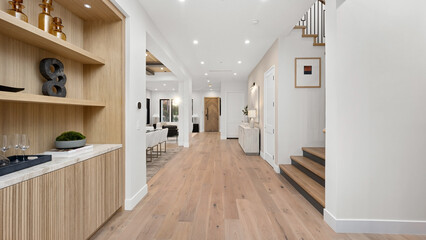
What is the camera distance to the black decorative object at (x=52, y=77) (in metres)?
1.62

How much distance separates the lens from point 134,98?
2410mm

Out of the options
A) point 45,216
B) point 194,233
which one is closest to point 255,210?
point 194,233

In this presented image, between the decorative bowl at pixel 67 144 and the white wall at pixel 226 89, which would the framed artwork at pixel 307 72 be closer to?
the decorative bowl at pixel 67 144

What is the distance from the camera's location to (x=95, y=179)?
5.69 feet

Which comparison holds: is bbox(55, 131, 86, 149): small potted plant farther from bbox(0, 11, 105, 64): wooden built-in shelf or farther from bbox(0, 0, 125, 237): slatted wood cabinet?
bbox(0, 11, 105, 64): wooden built-in shelf

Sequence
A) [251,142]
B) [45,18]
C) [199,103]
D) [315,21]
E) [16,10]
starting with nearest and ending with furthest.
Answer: [16,10]
[45,18]
[315,21]
[251,142]
[199,103]

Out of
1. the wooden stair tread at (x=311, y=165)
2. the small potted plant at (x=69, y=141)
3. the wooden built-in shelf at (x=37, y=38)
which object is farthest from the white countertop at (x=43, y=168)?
the wooden stair tread at (x=311, y=165)

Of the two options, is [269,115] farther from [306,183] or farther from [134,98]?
[134,98]

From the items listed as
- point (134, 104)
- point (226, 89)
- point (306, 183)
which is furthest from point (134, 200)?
point (226, 89)

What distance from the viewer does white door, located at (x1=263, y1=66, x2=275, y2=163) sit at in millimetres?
4145

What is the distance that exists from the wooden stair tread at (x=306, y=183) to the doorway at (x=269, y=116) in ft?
1.93

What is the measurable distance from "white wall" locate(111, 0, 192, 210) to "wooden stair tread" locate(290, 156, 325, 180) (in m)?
2.53

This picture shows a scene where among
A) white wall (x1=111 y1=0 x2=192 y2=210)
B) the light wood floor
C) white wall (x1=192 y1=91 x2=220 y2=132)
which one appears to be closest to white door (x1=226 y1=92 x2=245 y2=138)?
white wall (x1=192 y1=91 x2=220 y2=132)

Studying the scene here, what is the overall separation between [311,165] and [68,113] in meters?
3.45
